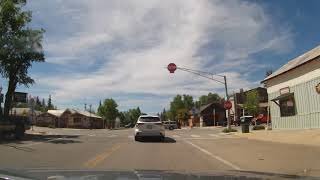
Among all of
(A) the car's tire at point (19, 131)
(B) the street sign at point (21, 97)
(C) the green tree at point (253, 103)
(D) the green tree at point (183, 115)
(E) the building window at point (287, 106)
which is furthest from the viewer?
(D) the green tree at point (183, 115)

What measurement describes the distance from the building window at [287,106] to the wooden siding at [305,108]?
368mm

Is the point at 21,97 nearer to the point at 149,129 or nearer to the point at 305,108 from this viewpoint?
the point at 149,129

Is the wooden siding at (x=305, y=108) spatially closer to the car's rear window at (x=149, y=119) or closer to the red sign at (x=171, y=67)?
the red sign at (x=171, y=67)

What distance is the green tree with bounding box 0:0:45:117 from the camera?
42.5 meters

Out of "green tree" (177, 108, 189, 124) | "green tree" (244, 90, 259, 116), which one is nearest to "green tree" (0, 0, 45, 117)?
"green tree" (244, 90, 259, 116)

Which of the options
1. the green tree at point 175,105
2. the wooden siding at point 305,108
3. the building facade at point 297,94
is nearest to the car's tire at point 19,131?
the building facade at point 297,94

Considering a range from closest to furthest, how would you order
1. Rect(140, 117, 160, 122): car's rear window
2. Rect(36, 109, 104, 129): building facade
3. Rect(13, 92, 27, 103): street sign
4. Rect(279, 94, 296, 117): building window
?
Rect(140, 117, 160, 122): car's rear window → Rect(279, 94, 296, 117): building window → Rect(13, 92, 27, 103): street sign → Rect(36, 109, 104, 129): building facade

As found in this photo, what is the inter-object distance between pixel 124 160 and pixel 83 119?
108 meters

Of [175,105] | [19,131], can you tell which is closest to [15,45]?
[19,131]

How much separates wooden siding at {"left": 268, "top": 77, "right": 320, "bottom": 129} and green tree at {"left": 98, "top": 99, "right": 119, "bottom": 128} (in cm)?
11434

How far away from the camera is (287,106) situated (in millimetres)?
38156

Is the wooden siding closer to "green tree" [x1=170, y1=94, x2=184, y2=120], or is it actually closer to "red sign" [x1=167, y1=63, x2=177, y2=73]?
"red sign" [x1=167, y1=63, x2=177, y2=73]

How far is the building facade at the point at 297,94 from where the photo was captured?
32562mm

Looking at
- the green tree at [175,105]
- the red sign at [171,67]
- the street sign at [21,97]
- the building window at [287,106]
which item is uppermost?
the green tree at [175,105]
